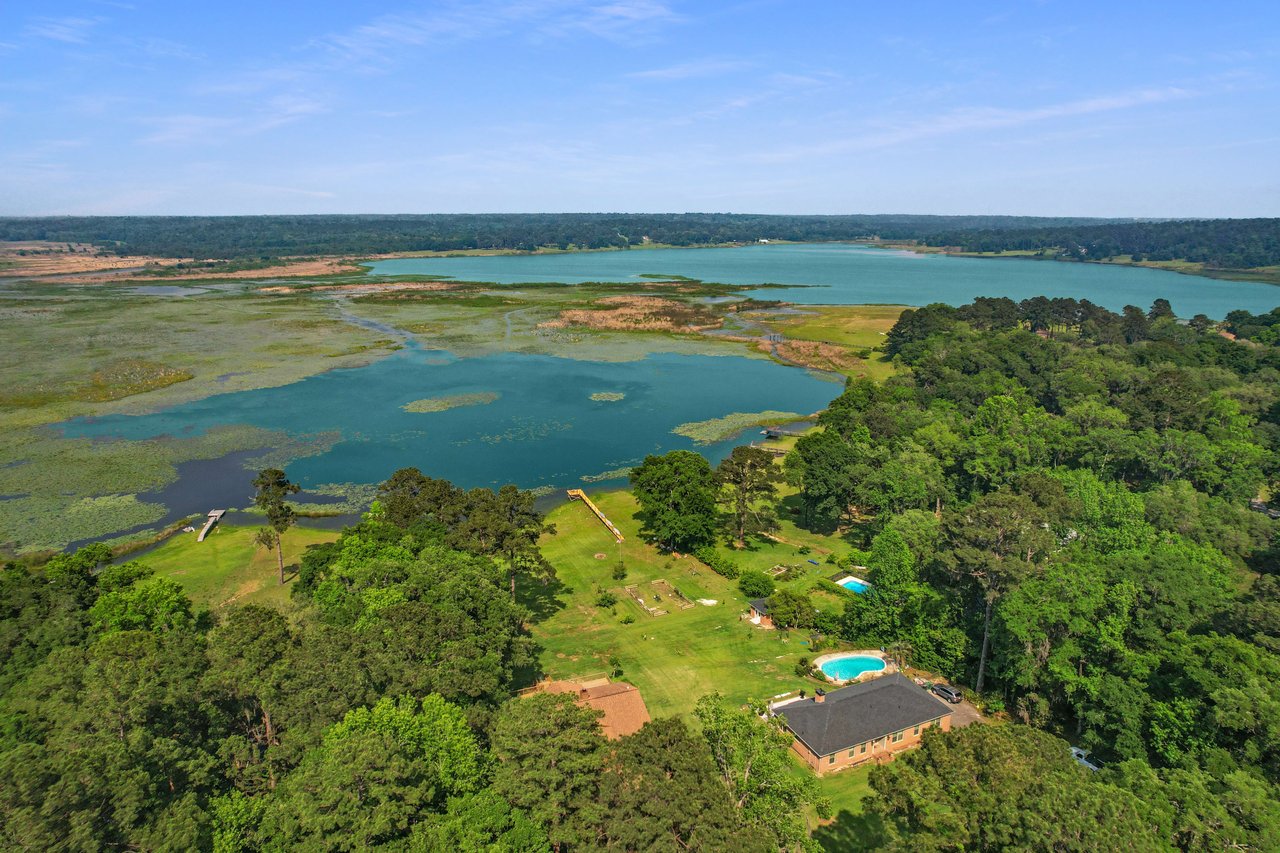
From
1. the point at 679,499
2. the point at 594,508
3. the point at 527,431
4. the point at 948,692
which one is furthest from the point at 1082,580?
the point at 527,431

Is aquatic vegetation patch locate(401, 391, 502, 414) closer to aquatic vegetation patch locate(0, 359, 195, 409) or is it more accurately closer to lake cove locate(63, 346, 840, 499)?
lake cove locate(63, 346, 840, 499)

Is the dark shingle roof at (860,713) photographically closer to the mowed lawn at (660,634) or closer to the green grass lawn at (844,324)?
the mowed lawn at (660,634)

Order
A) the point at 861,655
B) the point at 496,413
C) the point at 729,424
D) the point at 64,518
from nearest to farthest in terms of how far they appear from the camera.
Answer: the point at 861,655
the point at 64,518
the point at 729,424
the point at 496,413

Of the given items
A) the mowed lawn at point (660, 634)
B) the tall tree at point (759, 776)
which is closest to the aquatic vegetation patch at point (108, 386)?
the mowed lawn at point (660, 634)

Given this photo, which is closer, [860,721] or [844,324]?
[860,721]

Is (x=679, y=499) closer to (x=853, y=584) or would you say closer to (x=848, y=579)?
(x=848, y=579)

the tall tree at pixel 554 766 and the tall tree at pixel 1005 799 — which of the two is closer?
the tall tree at pixel 1005 799
